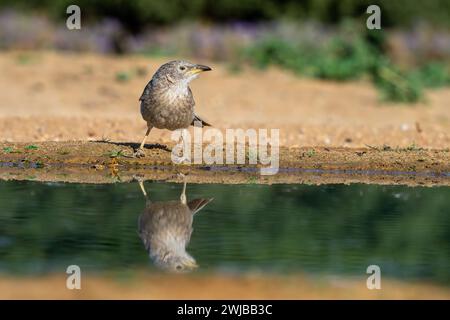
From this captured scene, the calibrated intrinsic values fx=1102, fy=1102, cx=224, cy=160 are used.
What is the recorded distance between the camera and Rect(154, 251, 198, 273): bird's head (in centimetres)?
831

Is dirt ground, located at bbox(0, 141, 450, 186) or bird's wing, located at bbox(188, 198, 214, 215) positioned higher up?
dirt ground, located at bbox(0, 141, 450, 186)

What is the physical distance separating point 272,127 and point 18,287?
9924 mm

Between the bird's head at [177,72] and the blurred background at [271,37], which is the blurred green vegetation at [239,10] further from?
the bird's head at [177,72]

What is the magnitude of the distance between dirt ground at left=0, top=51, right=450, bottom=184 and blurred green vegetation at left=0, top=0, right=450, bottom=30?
10.5m

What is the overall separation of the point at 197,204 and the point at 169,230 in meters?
1.39

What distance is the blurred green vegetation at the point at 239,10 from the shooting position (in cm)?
3528

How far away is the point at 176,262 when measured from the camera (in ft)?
27.8

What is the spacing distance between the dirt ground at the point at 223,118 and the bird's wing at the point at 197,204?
1465mm

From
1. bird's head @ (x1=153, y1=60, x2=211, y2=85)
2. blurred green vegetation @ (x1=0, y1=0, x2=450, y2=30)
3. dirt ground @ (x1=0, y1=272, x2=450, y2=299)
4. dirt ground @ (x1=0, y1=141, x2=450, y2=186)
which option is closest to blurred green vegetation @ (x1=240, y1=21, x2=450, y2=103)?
dirt ground @ (x1=0, y1=141, x2=450, y2=186)

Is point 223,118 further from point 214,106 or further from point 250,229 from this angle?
point 250,229

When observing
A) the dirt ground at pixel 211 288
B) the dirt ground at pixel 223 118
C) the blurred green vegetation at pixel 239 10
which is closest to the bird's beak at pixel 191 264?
the dirt ground at pixel 211 288

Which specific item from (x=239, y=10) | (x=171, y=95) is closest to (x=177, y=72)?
(x=171, y=95)

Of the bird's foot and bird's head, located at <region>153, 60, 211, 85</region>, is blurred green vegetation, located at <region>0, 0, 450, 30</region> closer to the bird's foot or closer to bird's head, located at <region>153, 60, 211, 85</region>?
the bird's foot
